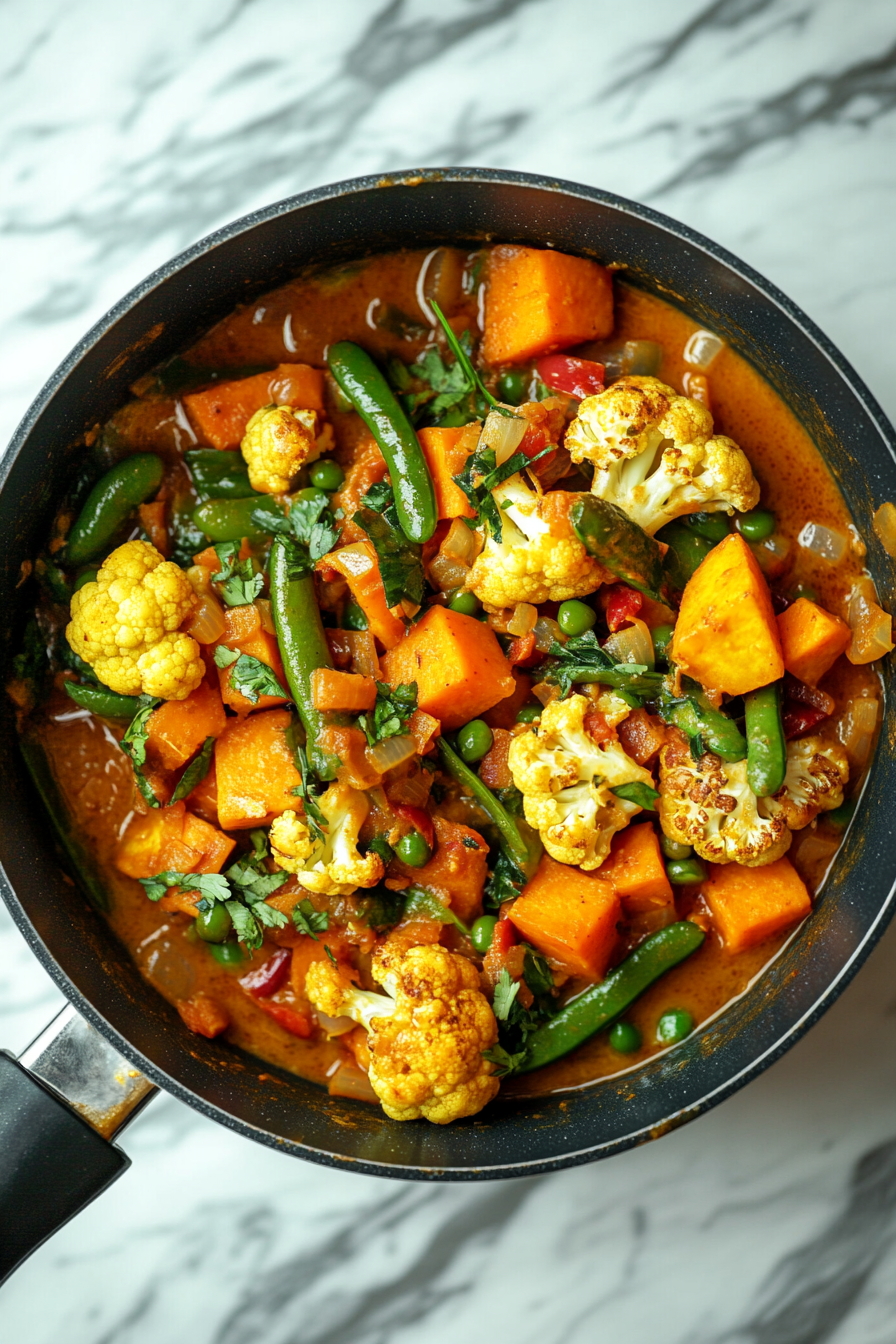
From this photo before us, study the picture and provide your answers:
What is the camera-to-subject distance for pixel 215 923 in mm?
3561

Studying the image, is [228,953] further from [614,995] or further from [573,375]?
[573,375]

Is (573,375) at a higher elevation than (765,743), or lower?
higher

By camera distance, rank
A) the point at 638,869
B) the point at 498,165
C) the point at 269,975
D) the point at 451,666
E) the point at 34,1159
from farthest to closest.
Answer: the point at 498,165 → the point at 269,975 → the point at 638,869 → the point at 451,666 → the point at 34,1159

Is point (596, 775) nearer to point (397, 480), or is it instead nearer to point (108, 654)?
point (397, 480)

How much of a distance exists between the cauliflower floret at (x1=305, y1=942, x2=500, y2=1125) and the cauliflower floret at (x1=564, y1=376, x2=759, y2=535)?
1598 millimetres

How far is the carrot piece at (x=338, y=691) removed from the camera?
11.1ft

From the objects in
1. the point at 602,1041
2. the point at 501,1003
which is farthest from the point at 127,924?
the point at 602,1041

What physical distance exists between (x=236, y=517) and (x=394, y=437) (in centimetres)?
62

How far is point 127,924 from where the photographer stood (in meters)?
3.73

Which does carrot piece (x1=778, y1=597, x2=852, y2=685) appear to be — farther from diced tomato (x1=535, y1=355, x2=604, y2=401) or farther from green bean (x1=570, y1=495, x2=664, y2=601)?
diced tomato (x1=535, y1=355, x2=604, y2=401)

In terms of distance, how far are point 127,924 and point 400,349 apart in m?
2.27

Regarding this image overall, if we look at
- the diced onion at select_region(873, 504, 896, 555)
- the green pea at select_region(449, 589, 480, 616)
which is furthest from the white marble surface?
the green pea at select_region(449, 589, 480, 616)

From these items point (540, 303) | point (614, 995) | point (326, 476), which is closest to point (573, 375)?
point (540, 303)

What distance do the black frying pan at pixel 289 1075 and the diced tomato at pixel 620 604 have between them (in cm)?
82
